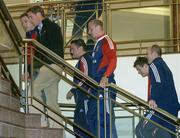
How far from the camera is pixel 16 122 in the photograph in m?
6.88

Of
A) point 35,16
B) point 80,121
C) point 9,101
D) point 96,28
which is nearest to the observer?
point 9,101

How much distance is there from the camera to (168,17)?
11891 mm

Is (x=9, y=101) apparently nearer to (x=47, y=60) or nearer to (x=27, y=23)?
(x=47, y=60)

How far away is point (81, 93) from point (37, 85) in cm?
51

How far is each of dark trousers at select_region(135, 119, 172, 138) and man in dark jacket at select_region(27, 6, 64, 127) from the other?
96 centimetres

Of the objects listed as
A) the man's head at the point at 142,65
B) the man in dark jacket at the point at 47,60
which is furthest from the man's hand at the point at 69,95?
the man's head at the point at 142,65

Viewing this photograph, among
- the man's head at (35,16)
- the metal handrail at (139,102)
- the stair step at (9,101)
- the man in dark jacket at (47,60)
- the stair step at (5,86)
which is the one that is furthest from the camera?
the man's head at (35,16)

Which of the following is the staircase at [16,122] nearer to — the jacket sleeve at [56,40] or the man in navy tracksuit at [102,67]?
the man in navy tracksuit at [102,67]

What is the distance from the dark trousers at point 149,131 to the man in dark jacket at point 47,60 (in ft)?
3.15

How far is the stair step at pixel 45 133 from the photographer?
23.2 feet

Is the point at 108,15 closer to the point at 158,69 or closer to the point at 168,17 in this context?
the point at 168,17

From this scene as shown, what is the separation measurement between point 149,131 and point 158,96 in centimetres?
42

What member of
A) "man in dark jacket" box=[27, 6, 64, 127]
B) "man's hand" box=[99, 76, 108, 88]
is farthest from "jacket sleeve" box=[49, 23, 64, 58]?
"man's hand" box=[99, 76, 108, 88]

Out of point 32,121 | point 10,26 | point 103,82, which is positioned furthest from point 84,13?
point 32,121
